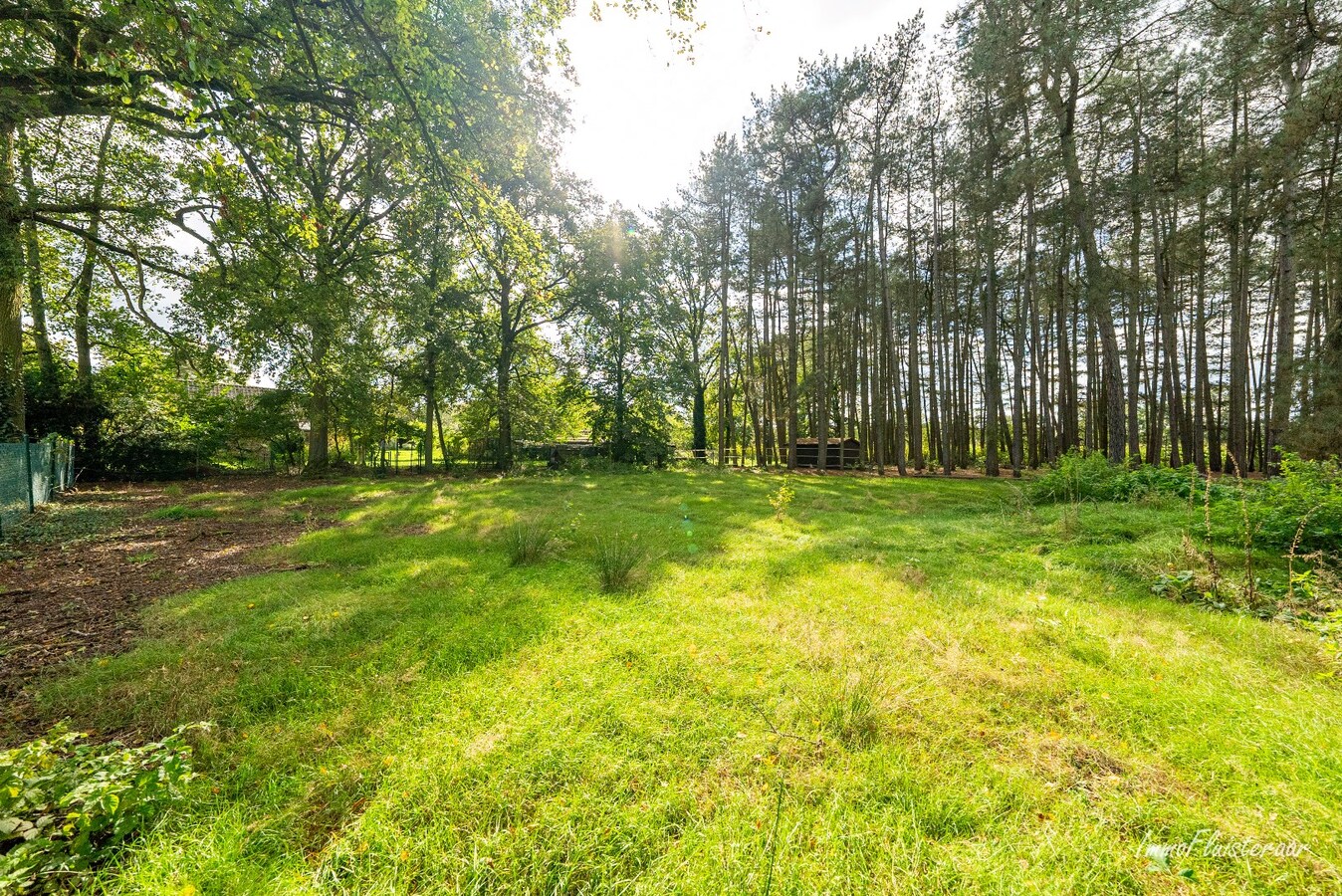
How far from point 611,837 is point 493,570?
→ 3.79 meters

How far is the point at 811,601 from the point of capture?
13.4ft

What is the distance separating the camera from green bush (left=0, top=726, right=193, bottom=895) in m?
1.41

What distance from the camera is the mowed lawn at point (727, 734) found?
159 centimetres

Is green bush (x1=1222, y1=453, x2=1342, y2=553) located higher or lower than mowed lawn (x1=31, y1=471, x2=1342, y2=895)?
higher

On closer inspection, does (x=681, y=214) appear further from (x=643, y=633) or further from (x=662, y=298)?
(x=643, y=633)

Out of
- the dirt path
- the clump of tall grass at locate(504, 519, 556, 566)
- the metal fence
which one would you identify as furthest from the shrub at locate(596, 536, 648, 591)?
the metal fence

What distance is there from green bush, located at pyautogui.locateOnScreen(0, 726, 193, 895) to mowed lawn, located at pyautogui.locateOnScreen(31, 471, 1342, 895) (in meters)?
0.14

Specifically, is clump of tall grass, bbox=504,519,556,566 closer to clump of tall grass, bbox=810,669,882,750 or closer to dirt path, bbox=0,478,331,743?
dirt path, bbox=0,478,331,743

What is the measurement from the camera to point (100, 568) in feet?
16.4

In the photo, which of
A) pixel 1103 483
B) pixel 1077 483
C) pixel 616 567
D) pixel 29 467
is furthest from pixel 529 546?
pixel 1103 483

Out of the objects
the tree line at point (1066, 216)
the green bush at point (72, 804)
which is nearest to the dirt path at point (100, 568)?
the green bush at point (72, 804)

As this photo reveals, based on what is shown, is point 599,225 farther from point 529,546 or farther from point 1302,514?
point 1302,514

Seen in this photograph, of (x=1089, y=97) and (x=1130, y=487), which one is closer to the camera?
(x=1130, y=487)

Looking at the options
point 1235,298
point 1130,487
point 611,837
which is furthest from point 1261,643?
point 1235,298
